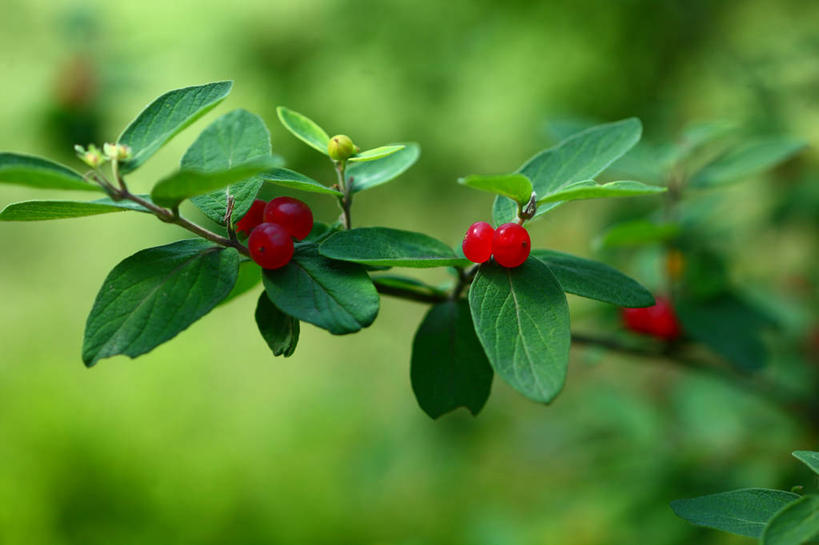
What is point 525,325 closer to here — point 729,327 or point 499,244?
point 499,244

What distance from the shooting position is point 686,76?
2.23 metres

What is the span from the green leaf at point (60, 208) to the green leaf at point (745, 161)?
0.77m

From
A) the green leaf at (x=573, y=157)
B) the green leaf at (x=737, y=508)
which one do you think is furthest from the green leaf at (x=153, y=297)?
the green leaf at (x=737, y=508)

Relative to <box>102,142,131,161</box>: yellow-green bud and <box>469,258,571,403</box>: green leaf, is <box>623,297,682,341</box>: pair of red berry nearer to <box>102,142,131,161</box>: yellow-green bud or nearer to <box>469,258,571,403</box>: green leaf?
<box>469,258,571,403</box>: green leaf

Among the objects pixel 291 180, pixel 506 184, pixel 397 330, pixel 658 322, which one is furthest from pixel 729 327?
pixel 397 330

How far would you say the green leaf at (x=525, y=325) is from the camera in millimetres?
459

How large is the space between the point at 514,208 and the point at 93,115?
4.34 feet

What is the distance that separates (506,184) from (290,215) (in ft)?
0.58

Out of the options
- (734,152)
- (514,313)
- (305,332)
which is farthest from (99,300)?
(305,332)

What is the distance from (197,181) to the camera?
440 mm

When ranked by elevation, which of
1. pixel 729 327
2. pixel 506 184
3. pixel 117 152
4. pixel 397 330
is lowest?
pixel 397 330

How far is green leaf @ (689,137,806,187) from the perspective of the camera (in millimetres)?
906

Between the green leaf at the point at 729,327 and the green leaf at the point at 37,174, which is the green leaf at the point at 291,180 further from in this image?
the green leaf at the point at 729,327

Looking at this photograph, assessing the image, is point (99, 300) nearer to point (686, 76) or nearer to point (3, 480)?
point (686, 76)
